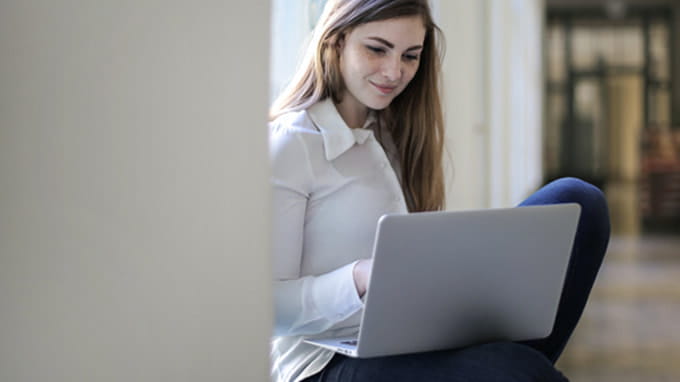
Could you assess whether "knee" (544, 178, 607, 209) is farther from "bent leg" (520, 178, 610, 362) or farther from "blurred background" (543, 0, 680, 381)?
"blurred background" (543, 0, 680, 381)

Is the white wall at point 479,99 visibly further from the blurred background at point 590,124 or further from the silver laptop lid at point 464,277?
the silver laptop lid at point 464,277

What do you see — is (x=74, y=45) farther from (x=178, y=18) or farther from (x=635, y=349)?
(x=635, y=349)

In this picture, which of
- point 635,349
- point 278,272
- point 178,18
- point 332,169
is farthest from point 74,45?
point 635,349

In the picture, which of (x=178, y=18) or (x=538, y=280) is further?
(x=538, y=280)

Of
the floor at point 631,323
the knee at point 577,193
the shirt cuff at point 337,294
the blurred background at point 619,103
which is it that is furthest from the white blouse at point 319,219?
the blurred background at point 619,103

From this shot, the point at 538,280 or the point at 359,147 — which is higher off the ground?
the point at 359,147

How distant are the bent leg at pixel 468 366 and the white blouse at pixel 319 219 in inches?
4.0

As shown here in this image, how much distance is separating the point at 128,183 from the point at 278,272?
1.79ft

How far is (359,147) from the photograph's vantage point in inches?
56.9

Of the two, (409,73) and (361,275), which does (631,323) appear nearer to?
(409,73)

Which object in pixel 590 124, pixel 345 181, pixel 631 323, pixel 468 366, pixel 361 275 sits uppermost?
pixel 345 181

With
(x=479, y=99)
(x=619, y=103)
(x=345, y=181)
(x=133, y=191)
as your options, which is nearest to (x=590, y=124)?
(x=619, y=103)

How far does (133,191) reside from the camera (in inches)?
28.3

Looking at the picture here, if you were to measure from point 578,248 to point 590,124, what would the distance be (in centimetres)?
1403
